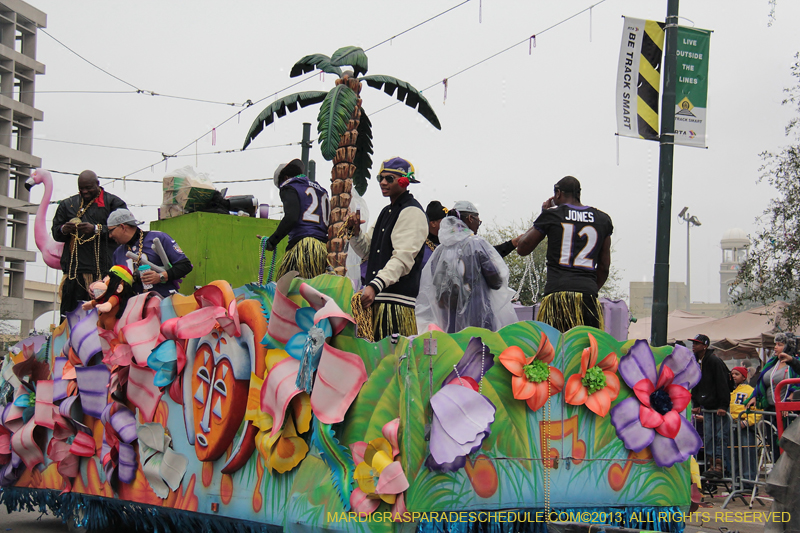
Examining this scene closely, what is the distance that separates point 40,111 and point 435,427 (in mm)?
61673

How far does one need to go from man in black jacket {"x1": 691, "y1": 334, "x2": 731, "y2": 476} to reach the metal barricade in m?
0.18

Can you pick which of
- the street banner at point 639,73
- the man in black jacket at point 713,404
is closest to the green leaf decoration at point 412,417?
the street banner at point 639,73

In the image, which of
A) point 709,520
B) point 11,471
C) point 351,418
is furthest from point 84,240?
point 709,520

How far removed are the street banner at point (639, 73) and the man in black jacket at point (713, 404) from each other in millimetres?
3283

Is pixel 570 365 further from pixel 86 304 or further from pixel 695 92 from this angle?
pixel 695 92

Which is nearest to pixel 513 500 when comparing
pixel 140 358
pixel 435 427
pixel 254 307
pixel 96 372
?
pixel 435 427

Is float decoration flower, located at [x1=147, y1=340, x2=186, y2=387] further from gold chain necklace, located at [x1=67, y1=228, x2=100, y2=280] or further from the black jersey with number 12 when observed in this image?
the black jersey with number 12

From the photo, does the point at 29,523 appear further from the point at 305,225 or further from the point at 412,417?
the point at 412,417

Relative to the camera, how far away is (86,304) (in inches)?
265

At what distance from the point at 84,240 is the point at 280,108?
2.28 meters

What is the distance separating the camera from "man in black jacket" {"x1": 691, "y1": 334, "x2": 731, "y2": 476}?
388 inches

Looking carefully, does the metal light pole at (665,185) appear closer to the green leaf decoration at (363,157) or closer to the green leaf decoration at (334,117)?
the green leaf decoration at (363,157)

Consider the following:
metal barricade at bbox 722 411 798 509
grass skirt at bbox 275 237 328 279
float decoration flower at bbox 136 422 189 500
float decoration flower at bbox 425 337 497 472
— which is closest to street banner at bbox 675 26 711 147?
metal barricade at bbox 722 411 798 509

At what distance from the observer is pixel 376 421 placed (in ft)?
14.5
